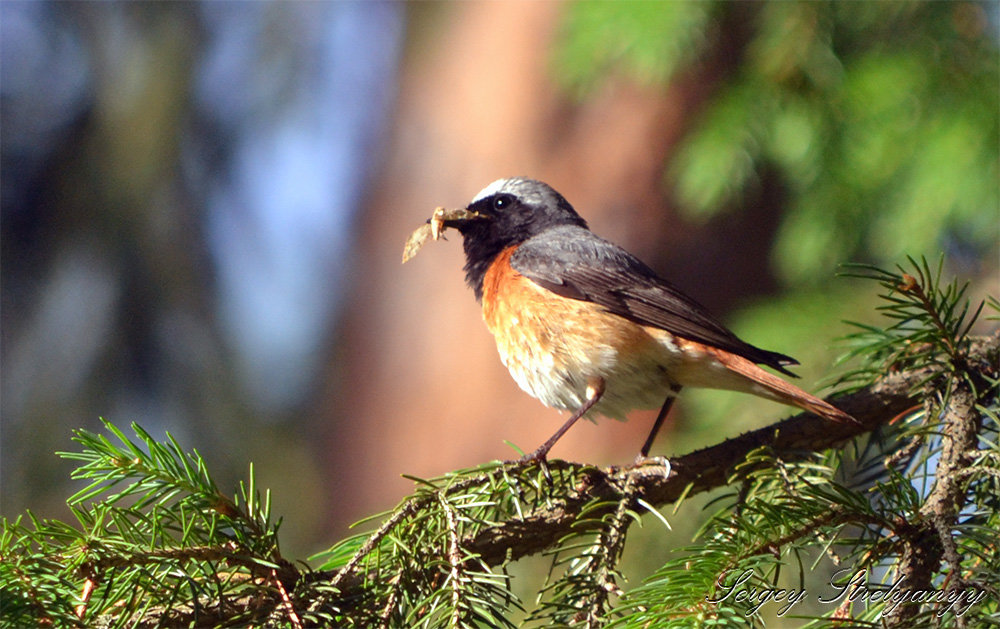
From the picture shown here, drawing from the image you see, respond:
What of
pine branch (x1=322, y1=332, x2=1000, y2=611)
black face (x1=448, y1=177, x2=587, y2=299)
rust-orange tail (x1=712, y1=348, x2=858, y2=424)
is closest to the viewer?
pine branch (x1=322, y1=332, x2=1000, y2=611)

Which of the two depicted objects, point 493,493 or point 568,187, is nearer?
point 493,493

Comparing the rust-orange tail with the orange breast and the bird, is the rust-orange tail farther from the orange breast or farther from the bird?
the orange breast

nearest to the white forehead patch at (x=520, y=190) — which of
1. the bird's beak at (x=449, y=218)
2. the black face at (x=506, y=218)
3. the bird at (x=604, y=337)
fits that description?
the black face at (x=506, y=218)

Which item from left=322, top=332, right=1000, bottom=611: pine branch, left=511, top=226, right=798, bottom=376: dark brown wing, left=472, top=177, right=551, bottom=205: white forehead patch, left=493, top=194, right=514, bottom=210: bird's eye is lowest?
left=322, top=332, right=1000, bottom=611: pine branch

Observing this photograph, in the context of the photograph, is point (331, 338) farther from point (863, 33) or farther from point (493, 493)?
point (493, 493)

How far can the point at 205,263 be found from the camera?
601cm

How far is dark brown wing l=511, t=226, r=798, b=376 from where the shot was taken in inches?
117

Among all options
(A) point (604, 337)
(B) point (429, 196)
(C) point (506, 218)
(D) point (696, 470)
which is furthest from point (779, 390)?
(B) point (429, 196)

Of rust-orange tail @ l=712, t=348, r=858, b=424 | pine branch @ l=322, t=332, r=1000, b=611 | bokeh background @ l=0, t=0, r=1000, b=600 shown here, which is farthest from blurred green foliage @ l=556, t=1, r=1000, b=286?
pine branch @ l=322, t=332, r=1000, b=611

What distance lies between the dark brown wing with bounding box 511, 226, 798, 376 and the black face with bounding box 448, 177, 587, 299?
162mm

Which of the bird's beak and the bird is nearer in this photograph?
the bird

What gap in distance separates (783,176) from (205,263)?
4100 millimetres

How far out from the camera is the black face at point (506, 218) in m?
3.70

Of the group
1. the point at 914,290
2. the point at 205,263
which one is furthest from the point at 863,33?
the point at 205,263
